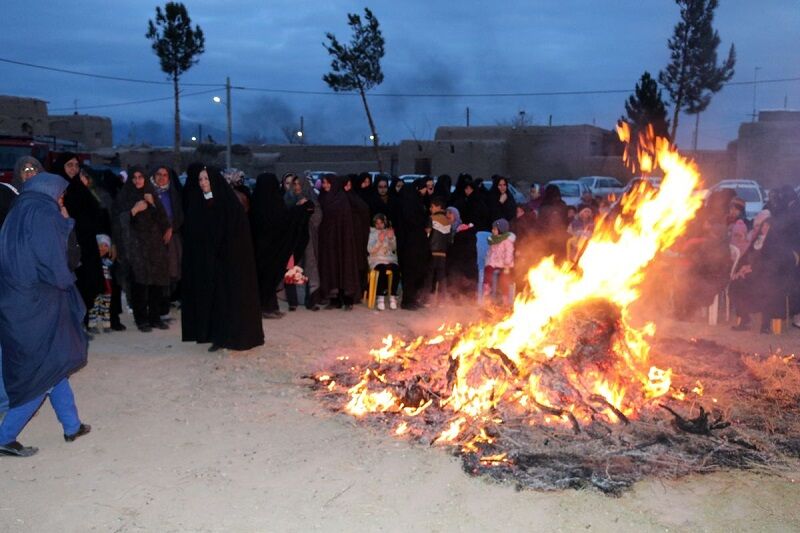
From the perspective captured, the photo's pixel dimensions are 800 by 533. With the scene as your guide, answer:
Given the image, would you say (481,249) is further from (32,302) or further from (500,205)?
(32,302)

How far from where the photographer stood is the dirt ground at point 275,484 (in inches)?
155

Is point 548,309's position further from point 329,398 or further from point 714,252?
point 714,252

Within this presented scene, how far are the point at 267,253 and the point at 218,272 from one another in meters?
1.89

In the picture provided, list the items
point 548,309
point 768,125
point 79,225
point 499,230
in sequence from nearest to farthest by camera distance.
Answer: point 548,309
point 79,225
point 499,230
point 768,125

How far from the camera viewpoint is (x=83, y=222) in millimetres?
7699

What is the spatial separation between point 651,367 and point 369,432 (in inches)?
107

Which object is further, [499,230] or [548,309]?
[499,230]

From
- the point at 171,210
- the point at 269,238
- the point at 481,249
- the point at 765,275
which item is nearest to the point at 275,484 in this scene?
the point at 171,210

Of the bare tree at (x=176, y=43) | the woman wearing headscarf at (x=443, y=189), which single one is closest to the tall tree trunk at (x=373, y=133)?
the bare tree at (x=176, y=43)

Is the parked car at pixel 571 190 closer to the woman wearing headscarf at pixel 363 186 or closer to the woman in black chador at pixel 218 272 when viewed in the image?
the woman wearing headscarf at pixel 363 186

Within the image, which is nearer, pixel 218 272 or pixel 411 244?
pixel 218 272

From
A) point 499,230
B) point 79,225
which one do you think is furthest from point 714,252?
point 79,225

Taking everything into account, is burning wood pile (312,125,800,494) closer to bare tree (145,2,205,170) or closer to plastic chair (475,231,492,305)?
plastic chair (475,231,492,305)

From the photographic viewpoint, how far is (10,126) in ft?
106
